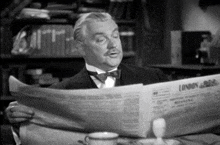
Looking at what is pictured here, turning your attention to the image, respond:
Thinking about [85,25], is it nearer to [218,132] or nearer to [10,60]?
[218,132]

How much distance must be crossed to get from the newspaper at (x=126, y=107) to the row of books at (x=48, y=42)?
241 cm

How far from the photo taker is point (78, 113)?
1076mm

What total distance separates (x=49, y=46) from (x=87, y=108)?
2.64 m

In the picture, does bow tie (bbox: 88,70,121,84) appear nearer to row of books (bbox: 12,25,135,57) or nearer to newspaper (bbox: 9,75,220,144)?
newspaper (bbox: 9,75,220,144)

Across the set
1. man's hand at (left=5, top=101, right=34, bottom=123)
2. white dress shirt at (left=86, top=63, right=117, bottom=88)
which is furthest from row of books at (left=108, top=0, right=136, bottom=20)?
man's hand at (left=5, top=101, right=34, bottom=123)

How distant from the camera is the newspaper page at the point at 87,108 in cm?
101

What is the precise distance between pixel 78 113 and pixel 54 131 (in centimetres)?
11

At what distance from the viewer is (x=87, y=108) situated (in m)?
1.05

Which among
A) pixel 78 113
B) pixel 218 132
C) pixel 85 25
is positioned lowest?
pixel 218 132

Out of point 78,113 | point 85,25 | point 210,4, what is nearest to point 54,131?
point 78,113

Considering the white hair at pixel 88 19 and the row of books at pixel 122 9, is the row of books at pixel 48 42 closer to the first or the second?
the row of books at pixel 122 9

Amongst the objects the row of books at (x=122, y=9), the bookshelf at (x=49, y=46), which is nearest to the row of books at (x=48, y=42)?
the bookshelf at (x=49, y=46)

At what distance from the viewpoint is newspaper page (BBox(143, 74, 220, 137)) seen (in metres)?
1.03

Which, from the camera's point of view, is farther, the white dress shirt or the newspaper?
the white dress shirt
